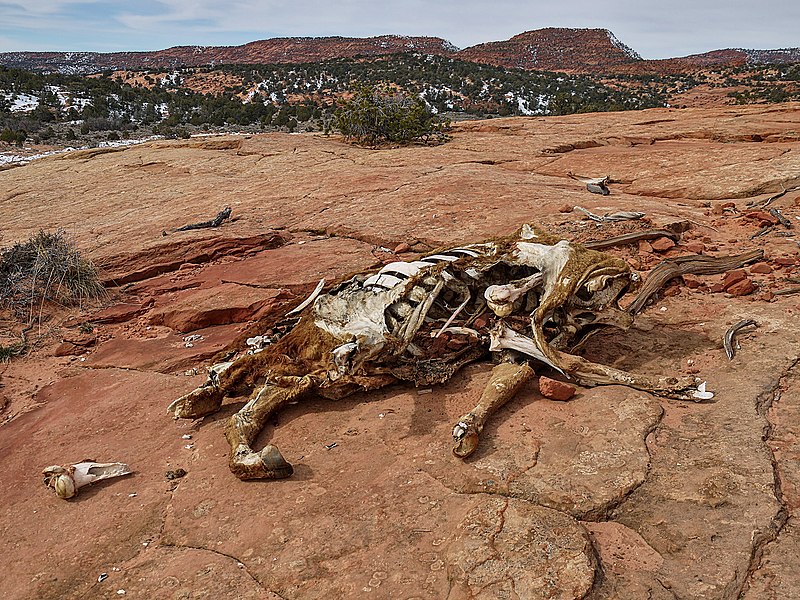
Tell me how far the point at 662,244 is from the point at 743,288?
53.2 inches

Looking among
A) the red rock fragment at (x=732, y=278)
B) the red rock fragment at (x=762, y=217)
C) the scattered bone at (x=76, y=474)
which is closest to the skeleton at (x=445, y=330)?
the scattered bone at (x=76, y=474)

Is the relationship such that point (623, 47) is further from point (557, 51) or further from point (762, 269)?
point (762, 269)

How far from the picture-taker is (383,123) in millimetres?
17078

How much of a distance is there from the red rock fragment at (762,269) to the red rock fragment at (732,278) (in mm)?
122

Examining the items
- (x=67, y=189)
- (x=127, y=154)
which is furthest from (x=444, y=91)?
(x=67, y=189)

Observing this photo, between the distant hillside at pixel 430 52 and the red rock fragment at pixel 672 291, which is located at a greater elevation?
the distant hillside at pixel 430 52

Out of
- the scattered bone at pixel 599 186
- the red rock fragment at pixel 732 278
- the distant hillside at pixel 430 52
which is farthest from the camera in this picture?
the distant hillside at pixel 430 52

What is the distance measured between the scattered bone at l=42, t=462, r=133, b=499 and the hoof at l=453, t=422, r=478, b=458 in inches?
77.0

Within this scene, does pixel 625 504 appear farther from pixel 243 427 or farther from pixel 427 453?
pixel 243 427

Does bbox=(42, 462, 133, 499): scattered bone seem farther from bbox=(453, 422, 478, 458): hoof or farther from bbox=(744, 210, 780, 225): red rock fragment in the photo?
bbox=(744, 210, 780, 225): red rock fragment

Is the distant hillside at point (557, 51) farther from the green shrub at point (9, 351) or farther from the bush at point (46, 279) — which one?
the green shrub at point (9, 351)

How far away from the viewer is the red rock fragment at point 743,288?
515 centimetres

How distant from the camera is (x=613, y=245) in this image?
653 cm

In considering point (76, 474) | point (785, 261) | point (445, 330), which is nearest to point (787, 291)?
point (785, 261)
